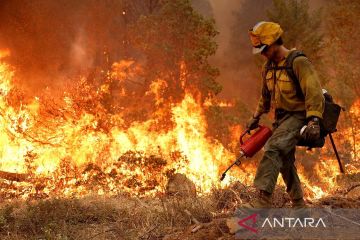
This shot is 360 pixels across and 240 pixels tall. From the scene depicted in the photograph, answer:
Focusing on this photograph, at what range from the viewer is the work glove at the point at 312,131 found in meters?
4.36

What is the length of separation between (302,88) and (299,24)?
19.4 m

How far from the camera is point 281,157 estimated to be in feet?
15.2

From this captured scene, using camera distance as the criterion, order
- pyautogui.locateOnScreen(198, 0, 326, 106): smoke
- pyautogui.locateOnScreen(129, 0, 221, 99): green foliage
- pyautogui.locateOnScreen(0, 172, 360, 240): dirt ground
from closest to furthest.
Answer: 1. pyautogui.locateOnScreen(0, 172, 360, 240): dirt ground
2. pyautogui.locateOnScreen(129, 0, 221, 99): green foliage
3. pyautogui.locateOnScreen(198, 0, 326, 106): smoke

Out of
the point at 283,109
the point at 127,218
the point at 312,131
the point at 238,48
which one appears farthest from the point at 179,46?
the point at 238,48

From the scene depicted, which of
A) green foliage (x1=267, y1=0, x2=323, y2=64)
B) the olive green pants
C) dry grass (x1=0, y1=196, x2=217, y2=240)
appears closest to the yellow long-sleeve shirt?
the olive green pants

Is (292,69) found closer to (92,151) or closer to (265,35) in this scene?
(265,35)

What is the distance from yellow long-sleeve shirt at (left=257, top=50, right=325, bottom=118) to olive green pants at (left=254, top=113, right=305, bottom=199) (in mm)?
156

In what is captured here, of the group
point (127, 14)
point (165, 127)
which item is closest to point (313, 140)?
point (165, 127)

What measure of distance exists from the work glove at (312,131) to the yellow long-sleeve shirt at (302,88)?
0.08 m

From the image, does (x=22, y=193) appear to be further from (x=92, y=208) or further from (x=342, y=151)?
(x=342, y=151)

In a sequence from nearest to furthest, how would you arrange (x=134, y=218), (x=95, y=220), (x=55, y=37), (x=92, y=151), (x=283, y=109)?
(x=283, y=109) → (x=134, y=218) → (x=95, y=220) → (x=92, y=151) → (x=55, y=37)

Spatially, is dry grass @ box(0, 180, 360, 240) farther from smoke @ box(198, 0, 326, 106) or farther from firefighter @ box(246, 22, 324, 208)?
smoke @ box(198, 0, 326, 106)

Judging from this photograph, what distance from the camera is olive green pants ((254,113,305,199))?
14.6ft

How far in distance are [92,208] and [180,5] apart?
11423 mm
